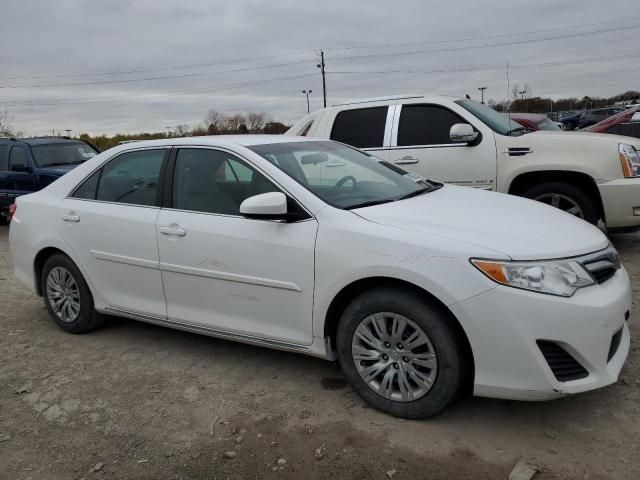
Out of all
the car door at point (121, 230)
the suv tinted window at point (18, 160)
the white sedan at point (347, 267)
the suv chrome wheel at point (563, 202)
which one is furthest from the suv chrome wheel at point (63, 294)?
the suv tinted window at point (18, 160)

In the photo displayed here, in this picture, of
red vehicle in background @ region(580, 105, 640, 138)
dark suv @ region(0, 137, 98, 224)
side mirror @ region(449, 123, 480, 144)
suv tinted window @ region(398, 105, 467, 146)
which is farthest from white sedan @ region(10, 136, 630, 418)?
red vehicle in background @ region(580, 105, 640, 138)

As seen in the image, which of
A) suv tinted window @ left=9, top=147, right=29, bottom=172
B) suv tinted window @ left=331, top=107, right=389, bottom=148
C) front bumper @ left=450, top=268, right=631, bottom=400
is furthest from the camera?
suv tinted window @ left=9, top=147, right=29, bottom=172

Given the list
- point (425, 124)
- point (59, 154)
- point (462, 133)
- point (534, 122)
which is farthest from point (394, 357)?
point (59, 154)

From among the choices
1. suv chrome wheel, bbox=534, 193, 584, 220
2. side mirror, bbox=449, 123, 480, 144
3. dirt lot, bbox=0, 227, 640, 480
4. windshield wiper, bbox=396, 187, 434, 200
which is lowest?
dirt lot, bbox=0, 227, 640, 480

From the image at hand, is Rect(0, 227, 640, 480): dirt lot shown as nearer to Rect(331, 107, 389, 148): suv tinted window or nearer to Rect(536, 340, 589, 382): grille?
Rect(536, 340, 589, 382): grille

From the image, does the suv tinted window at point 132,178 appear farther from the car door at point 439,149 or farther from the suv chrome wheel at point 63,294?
the car door at point 439,149

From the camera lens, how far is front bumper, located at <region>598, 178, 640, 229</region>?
582 cm

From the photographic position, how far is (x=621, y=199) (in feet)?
19.2

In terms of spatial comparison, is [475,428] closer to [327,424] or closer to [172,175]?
[327,424]

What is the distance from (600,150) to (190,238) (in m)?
4.39

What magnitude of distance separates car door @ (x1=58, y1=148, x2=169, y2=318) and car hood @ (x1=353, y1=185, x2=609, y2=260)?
158cm

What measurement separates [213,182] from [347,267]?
1260 mm

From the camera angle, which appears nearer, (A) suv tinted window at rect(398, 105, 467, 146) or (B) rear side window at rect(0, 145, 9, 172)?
(A) suv tinted window at rect(398, 105, 467, 146)

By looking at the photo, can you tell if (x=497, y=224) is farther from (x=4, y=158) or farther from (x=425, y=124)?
(x=4, y=158)
